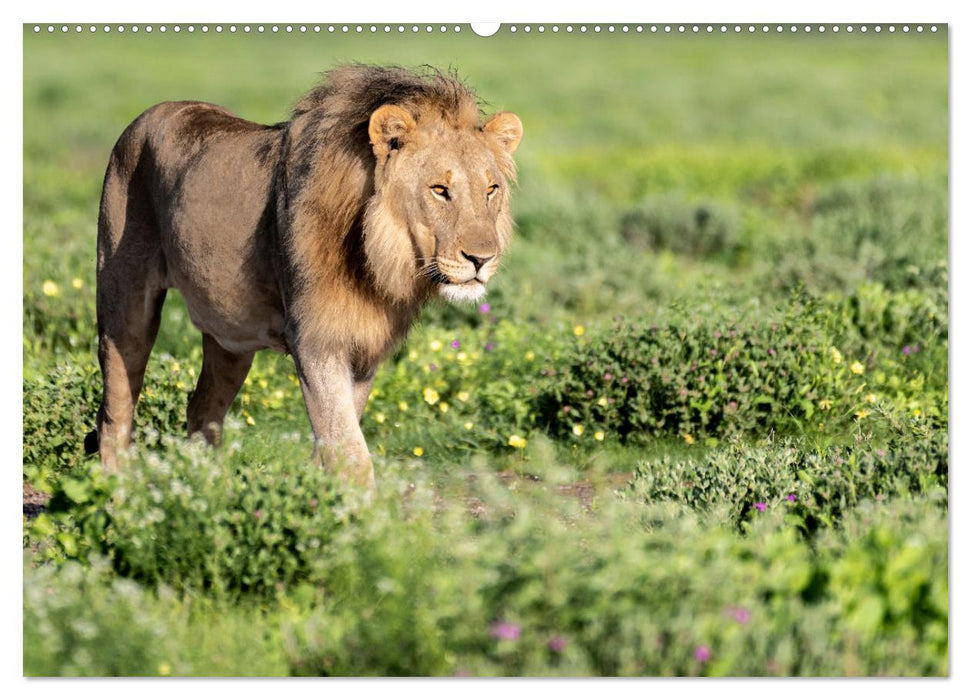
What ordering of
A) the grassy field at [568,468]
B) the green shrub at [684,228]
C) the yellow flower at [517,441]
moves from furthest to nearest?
1. the green shrub at [684,228]
2. the yellow flower at [517,441]
3. the grassy field at [568,468]

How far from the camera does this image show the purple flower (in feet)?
13.4

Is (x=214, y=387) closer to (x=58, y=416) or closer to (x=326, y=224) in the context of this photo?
(x=58, y=416)

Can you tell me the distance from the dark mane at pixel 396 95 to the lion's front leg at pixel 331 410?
2.87 ft

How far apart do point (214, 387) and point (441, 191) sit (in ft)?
6.38

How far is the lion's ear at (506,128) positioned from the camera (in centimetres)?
580

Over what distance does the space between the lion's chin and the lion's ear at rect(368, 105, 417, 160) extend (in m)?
0.52

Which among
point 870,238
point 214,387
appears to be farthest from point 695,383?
point 870,238

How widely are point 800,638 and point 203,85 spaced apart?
19048 millimetres

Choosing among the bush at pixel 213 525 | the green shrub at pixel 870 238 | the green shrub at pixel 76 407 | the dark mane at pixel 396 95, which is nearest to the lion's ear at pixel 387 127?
the dark mane at pixel 396 95

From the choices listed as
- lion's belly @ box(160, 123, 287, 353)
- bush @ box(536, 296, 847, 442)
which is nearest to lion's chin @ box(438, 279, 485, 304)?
lion's belly @ box(160, 123, 287, 353)

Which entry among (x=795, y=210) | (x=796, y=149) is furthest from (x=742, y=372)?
(x=796, y=149)

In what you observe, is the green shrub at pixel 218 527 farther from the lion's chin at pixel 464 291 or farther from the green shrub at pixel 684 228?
the green shrub at pixel 684 228

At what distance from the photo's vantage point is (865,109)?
Result: 2189 centimetres

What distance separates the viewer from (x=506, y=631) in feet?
13.5
